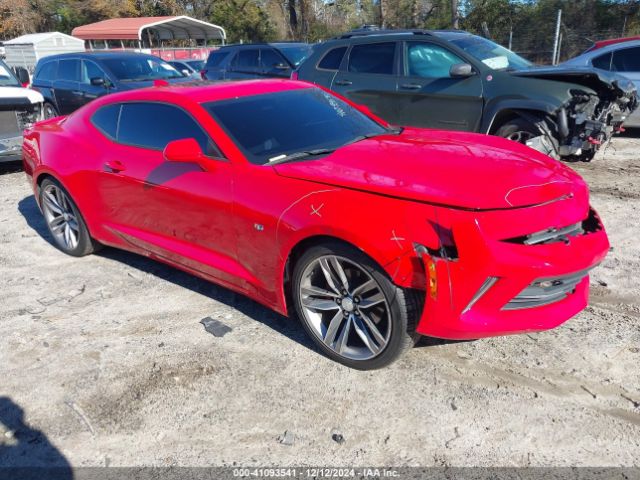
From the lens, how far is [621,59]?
30.3 feet

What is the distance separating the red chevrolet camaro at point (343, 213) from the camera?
2.74 metres

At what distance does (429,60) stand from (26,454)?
21.0ft

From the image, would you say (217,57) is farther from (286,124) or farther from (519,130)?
(286,124)

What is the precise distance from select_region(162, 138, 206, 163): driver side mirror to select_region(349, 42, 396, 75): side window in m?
4.65

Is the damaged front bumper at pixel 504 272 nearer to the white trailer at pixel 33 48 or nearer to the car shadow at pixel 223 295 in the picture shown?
the car shadow at pixel 223 295

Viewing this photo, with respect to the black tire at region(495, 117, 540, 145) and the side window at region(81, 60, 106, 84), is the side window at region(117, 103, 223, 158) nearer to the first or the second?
the black tire at region(495, 117, 540, 145)

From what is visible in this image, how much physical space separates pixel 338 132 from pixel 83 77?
8.34m

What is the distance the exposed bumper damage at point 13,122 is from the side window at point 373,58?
201 inches

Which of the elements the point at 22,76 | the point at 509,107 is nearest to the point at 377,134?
the point at 509,107

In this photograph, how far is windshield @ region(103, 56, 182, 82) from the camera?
10234mm

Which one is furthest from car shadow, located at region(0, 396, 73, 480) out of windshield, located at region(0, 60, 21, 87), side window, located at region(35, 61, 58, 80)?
side window, located at region(35, 61, 58, 80)

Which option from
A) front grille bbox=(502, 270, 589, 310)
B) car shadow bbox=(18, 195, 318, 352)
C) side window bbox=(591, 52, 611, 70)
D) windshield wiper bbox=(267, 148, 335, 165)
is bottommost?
car shadow bbox=(18, 195, 318, 352)

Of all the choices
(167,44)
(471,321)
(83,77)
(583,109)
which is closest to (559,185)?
(471,321)

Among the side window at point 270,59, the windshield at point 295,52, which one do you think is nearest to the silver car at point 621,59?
the windshield at point 295,52
